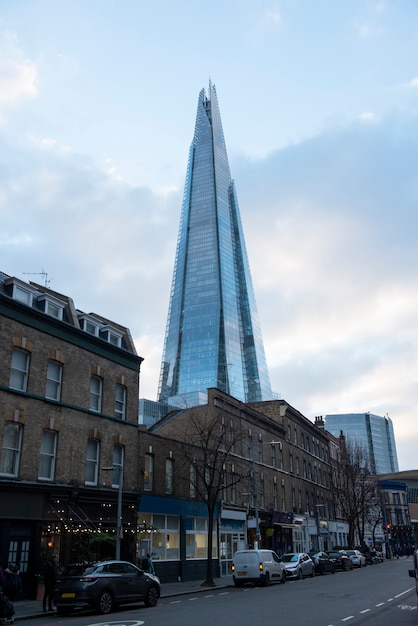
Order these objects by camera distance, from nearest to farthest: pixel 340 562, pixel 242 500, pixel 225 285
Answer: pixel 242 500, pixel 340 562, pixel 225 285

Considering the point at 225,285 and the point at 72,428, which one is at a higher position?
the point at 225,285

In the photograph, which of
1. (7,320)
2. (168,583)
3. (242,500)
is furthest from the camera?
(242,500)

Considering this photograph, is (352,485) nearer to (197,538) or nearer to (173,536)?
(197,538)

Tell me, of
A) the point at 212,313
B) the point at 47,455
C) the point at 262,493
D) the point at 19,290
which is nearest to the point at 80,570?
the point at 47,455

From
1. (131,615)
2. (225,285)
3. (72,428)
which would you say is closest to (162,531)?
(72,428)

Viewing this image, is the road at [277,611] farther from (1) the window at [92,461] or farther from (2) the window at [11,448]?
(2) the window at [11,448]

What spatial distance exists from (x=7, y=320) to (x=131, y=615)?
1298cm

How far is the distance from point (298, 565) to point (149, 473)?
1125 cm

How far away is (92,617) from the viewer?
17156mm

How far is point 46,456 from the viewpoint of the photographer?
83.8 ft

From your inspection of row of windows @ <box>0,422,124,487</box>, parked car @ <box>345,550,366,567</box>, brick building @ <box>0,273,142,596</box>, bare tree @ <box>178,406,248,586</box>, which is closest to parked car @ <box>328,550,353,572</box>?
parked car @ <box>345,550,366,567</box>

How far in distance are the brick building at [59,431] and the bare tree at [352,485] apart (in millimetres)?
42487

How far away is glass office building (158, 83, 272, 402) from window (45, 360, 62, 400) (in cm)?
13259

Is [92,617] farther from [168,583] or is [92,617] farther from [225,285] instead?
[225,285]
